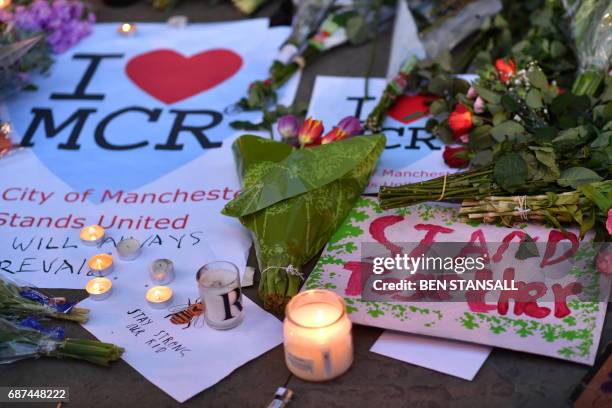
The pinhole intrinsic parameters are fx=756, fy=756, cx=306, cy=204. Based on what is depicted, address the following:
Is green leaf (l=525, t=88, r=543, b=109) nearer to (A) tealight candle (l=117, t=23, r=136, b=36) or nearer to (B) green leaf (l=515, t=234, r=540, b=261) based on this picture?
(B) green leaf (l=515, t=234, r=540, b=261)

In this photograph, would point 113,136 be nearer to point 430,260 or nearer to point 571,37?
point 430,260

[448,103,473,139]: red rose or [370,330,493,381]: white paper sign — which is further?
[448,103,473,139]: red rose

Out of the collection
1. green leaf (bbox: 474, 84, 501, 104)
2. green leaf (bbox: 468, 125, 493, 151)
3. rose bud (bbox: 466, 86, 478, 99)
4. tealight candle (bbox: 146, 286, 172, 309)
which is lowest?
tealight candle (bbox: 146, 286, 172, 309)

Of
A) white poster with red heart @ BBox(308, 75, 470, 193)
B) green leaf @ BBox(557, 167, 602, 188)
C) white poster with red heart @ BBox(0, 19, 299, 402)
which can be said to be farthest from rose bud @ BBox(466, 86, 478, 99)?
white poster with red heart @ BBox(0, 19, 299, 402)

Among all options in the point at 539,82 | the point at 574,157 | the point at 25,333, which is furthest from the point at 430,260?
the point at 25,333

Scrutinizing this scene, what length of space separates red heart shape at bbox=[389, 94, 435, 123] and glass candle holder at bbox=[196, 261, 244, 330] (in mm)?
708

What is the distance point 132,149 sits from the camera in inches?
69.7

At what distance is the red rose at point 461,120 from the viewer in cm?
162

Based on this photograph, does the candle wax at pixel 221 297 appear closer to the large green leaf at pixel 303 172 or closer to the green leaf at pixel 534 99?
the large green leaf at pixel 303 172

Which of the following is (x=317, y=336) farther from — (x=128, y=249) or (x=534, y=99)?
(x=534, y=99)

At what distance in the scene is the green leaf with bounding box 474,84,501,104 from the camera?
1.63 meters

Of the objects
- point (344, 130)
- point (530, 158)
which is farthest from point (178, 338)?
point (530, 158)

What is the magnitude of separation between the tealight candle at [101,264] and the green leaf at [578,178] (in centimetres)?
84

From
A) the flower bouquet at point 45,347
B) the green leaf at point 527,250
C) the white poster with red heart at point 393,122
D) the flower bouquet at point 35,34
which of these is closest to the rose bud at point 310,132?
the white poster with red heart at point 393,122
